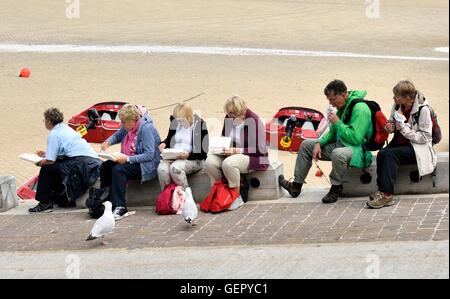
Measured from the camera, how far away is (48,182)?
12.3 meters

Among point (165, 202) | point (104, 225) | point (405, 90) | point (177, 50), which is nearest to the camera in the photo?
point (104, 225)

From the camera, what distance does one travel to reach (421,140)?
11.0 meters

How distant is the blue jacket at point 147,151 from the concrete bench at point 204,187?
0.28m

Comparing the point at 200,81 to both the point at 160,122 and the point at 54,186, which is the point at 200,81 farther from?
the point at 54,186

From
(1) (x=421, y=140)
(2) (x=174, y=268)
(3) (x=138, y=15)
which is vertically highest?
(3) (x=138, y=15)

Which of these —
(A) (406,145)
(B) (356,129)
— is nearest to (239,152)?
(B) (356,129)

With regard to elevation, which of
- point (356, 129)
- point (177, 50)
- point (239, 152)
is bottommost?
point (239, 152)

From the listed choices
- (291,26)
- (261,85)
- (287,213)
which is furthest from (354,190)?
(291,26)

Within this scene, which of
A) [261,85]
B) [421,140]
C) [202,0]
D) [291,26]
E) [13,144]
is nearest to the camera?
[421,140]

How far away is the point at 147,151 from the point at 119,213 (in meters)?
0.78

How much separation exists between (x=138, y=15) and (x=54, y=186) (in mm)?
24227

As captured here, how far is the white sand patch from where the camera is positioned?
28.7 meters

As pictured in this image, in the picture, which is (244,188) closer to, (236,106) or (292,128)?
(236,106)

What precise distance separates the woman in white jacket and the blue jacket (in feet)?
8.23
